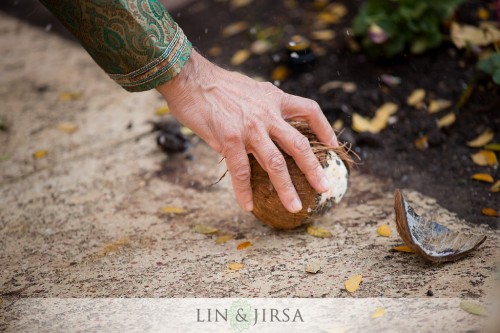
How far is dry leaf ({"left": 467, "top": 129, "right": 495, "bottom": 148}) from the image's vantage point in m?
3.30

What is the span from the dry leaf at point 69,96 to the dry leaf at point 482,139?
267 centimetres

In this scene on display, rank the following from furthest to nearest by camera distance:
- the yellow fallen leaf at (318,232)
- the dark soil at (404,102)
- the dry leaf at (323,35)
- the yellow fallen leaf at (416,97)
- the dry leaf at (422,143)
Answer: the dry leaf at (323,35)
the yellow fallen leaf at (416,97)
the dry leaf at (422,143)
the dark soil at (404,102)
the yellow fallen leaf at (318,232)

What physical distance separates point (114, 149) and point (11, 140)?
0.74m

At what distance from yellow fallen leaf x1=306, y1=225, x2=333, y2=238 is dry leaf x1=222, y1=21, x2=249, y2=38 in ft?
7.66

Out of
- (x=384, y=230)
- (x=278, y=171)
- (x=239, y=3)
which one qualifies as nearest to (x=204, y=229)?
(x=278, y=171)

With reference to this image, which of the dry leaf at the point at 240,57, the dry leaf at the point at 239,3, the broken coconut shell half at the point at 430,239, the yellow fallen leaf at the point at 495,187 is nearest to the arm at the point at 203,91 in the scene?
the broken coconut shell half at the point at 430,239

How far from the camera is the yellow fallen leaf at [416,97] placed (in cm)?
364

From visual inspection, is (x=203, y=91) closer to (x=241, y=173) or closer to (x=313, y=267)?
(x=241, y=173)

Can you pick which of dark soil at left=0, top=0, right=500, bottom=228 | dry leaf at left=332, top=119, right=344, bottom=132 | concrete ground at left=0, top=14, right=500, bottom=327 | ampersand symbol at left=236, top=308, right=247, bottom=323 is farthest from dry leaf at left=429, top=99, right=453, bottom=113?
ampersand symbol at left=236, top=308, right=247, bottom=323

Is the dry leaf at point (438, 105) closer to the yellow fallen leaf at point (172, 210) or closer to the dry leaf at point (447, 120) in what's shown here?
the dry leaf at point (447, 120)

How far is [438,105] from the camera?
3.58 meters

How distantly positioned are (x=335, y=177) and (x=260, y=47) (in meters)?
1.99

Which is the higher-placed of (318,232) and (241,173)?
(241,173)

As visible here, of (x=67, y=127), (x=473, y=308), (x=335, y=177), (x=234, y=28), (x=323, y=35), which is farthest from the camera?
(x=234, y=28)
